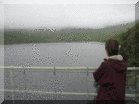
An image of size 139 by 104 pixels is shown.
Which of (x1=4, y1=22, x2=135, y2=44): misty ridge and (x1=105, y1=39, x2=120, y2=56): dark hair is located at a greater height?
(x1=4, y1=22, x2=135, y2=44): misty ridge

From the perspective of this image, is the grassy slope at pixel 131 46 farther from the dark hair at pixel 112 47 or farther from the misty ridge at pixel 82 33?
the dark hair at pixel 112 47

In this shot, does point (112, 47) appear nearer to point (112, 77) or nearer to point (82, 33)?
point (112, 77)

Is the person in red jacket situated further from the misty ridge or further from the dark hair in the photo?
the misty ridge

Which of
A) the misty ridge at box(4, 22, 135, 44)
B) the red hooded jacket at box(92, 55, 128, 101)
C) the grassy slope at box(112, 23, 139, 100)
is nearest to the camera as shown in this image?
the red hooded jacket at box(92, 55, 128, 101)

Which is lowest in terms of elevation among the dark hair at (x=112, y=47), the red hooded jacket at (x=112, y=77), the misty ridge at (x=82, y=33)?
the red hooded jacket at (x=112, y=77)

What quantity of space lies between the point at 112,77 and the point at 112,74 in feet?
0.13

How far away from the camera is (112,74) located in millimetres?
1535

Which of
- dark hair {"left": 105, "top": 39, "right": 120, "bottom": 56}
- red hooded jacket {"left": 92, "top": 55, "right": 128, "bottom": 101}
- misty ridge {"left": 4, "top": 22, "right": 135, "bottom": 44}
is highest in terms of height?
misty ridge {"left": 4, "top": 22, "right": 135, "bottom": 44}

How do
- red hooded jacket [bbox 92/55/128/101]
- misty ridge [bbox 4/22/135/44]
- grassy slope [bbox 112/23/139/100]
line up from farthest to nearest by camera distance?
misty ridge [bbox 4/22/135/44], grassy slope [bbox 112/23/139/100], red hooded jacket [bbox 92/55/128/101]

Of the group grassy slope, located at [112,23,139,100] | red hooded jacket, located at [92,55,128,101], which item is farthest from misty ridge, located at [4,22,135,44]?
red hooded jacket, located at [92,55,128,101]

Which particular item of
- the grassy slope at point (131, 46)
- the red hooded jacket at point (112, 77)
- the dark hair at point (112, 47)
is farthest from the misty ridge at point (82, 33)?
the red hooded jacket at point (112, 77)

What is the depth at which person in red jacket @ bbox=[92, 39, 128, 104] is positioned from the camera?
5.05 feet

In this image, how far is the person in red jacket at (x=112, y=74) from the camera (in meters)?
1.54

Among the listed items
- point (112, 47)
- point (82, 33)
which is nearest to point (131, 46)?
point (112, 47)
